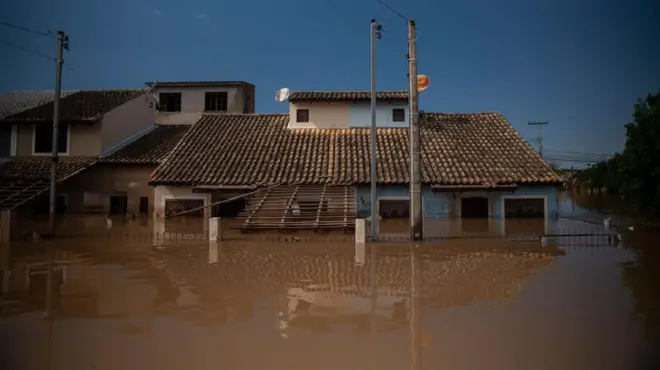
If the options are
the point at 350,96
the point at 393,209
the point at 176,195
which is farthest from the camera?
the point at 350,96

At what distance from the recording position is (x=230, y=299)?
22.1 ft

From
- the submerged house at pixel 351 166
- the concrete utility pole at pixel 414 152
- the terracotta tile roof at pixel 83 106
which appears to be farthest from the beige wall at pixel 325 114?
the concrete utility pole at pixel 414 152

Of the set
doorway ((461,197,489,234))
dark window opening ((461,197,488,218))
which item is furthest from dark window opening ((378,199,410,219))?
dark window opening ((461,197,488,218))

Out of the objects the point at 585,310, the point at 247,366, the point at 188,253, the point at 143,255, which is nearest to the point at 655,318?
the point at 585,310

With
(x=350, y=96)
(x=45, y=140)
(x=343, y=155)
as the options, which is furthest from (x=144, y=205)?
(x=350, y=96)

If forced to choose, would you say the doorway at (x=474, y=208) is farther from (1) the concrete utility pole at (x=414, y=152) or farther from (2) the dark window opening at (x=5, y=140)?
(2) the dark window opening at (x=5, y=140)

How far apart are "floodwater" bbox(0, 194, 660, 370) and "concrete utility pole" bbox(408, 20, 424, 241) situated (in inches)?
78.7

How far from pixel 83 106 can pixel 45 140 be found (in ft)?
8.00

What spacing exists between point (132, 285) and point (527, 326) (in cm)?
607

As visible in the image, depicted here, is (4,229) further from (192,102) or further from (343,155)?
(192,102)

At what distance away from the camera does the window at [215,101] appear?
27078 millimetres

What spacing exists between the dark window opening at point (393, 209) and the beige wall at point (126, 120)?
44.0 feet

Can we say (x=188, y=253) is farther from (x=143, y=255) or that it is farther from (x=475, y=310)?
(x=475, y=310)

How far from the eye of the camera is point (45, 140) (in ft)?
70.5
